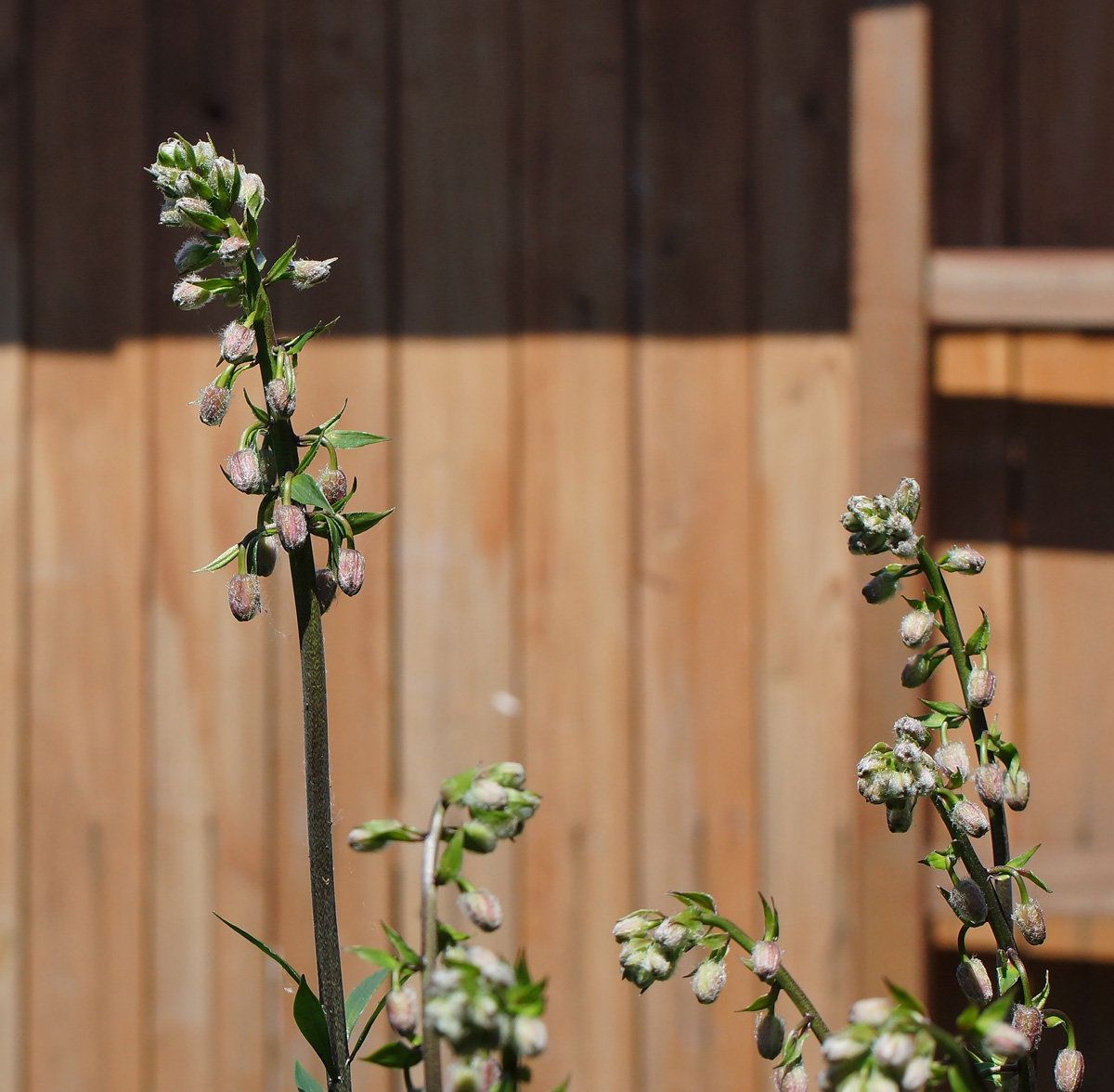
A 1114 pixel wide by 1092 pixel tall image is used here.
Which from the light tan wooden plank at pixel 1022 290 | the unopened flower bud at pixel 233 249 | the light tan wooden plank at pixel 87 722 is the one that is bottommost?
the light tan wooden plank at pixel 87 722

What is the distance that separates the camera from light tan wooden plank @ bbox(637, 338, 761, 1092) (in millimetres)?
1501

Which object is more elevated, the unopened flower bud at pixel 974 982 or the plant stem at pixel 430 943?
the plant stem at pixel 430 943

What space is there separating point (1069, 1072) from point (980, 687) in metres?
0.12

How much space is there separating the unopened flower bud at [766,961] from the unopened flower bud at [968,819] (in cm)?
7

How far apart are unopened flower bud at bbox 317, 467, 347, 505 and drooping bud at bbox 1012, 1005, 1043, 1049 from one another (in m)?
0.25

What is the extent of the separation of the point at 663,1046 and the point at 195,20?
4.95ft

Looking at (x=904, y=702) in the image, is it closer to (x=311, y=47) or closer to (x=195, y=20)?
(x=311, y=47)

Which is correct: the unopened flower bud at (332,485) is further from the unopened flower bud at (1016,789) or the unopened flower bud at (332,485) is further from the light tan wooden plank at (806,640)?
the light tan wooden plank at (806,640)

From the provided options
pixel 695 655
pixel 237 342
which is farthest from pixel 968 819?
pixel 695 655

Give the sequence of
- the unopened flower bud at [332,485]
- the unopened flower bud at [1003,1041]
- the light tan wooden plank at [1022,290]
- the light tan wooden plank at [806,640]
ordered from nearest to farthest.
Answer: the unopened flower bud at [1003,1041] < the unopened flower bud at [332,485] < the light tan wooden plank at [1022,290] < the light tan wooden plank at [806,640]

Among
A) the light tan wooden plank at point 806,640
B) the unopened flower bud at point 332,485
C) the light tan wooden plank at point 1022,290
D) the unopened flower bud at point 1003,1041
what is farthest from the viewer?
the light tan wooden plank at point 806,640

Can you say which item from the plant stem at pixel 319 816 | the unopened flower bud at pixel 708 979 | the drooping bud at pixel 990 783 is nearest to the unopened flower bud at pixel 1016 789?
the drooping bud at pixel 990 783

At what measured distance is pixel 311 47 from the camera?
154 centimetres

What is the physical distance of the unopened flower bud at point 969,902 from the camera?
33 cm
